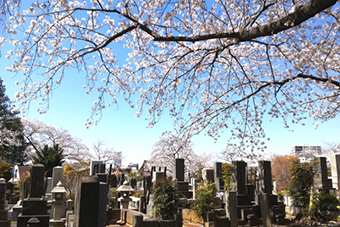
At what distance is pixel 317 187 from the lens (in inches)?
463

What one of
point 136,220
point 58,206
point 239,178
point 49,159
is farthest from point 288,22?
point 49,159

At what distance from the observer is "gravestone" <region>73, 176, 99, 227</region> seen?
3756mm

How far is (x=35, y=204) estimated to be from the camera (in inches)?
312

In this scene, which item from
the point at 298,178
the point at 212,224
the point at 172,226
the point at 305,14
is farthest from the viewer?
the point at 298,178

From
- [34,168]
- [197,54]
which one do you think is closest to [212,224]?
[197,54]

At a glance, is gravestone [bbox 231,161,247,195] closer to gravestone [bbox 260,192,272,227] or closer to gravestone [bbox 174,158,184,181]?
gravestone [bbox 260,192,272,227]

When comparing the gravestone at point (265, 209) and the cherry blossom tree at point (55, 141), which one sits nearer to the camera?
the gravestone at point (265, 209)

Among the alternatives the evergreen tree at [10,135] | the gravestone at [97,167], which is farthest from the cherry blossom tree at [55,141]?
the gravestone at [97,167]

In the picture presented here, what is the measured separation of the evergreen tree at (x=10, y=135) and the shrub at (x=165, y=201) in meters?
28.2

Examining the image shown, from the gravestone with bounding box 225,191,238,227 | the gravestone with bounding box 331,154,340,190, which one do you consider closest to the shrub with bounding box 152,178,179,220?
the gravestone with bounding box 225,191,238,227

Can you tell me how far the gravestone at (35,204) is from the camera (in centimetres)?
767

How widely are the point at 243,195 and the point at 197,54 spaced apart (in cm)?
588

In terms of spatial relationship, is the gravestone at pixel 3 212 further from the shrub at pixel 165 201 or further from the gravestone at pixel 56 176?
the gravestone at pixel 56 176

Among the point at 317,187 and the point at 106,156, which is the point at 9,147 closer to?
the point at 106,156
